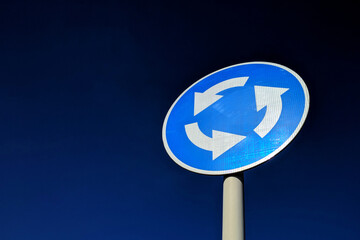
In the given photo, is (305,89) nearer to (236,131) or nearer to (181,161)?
(236,131)

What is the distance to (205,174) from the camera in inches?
57.6

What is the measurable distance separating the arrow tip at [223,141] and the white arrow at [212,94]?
7.7 inches

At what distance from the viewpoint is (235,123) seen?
151 cm

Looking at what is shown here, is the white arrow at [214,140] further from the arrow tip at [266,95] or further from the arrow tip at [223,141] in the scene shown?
the arrow tip at [266,95]

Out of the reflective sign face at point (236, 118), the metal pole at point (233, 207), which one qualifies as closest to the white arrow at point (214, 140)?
the reflective sign face at point (236, 118)

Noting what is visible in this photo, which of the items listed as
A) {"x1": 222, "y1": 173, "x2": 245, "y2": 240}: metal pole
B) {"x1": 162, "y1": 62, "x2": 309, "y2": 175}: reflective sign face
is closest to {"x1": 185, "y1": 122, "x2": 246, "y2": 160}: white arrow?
{"x1": 162, "y1": 62, "x2": 309, "y2": 175}: reflective sign face

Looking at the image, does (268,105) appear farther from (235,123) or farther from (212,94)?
(212,94)

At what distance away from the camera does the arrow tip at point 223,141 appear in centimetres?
147

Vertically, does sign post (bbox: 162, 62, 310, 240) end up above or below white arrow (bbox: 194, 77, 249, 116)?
below

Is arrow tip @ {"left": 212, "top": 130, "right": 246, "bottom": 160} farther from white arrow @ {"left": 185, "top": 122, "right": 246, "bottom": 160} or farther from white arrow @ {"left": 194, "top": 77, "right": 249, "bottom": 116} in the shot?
white arrow @ {"left": 194, "top": 77, "right": 249, "bottom": 116}

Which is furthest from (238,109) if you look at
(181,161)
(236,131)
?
(181,161)

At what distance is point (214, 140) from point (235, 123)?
116mm

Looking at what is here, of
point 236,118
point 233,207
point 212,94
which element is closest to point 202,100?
point 212,94

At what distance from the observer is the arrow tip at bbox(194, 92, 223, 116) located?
5.47ft
